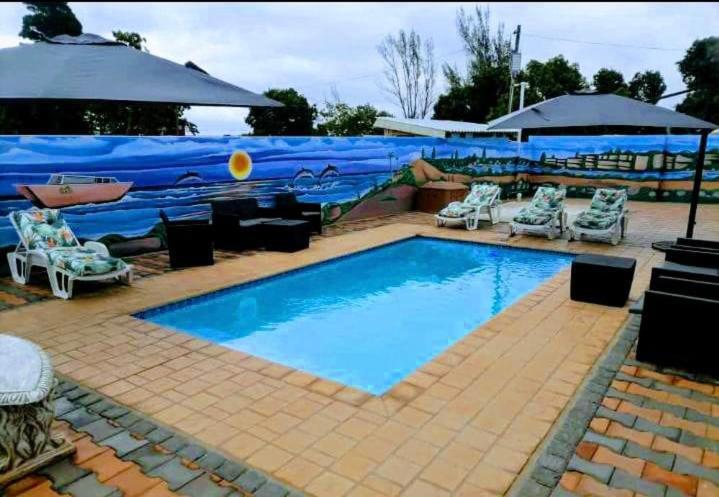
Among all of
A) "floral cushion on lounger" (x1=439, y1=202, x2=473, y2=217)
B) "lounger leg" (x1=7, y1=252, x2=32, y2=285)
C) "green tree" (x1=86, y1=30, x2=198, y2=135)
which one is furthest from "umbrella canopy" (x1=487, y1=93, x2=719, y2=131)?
"green tree" (x1=86, y1=30, x2=198, y2=135)

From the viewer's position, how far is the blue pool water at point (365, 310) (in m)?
4.92

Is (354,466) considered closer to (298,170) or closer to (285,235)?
(285,235)

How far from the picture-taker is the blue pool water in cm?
492

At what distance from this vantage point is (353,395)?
3.77 meters

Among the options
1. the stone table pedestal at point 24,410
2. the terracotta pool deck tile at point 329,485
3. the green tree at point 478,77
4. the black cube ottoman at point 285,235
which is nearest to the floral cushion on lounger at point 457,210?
the black cube ottoman at point 285,235

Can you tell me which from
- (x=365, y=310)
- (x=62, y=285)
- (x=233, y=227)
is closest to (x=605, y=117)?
(x=365, y=310)

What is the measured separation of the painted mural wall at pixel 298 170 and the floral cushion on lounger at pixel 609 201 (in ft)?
17.0

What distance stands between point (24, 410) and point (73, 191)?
18.7ft

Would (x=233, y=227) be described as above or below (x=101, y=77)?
below

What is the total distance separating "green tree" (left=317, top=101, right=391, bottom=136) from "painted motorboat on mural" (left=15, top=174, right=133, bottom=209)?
19352 millimetres

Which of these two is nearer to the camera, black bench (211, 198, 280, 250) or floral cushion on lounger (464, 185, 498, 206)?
black bench (211, 198, 280, 250)

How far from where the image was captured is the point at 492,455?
9.82 feet

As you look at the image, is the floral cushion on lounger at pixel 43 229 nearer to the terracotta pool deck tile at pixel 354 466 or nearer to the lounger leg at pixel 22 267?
the lounger leg at pixel 22 267

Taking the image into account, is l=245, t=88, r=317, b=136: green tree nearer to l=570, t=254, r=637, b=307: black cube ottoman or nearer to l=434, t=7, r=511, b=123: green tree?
l=434, t=7, r=511, b=123: green tree
